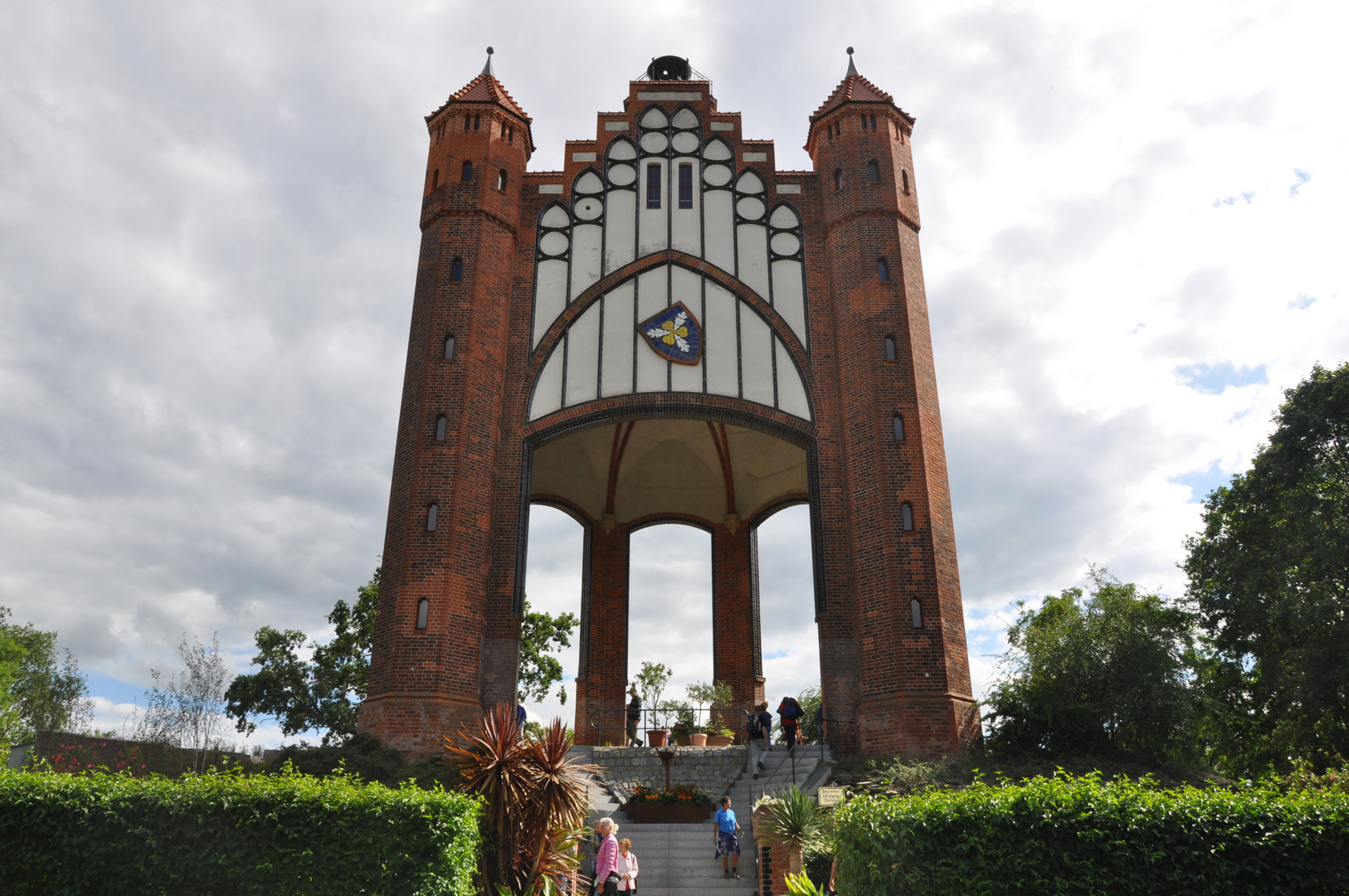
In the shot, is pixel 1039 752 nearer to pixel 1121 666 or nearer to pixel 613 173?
pixel 1121 666

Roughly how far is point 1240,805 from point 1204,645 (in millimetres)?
18401

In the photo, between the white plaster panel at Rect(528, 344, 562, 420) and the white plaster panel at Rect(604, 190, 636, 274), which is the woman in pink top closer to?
the white plaster panel at Rect(528, 344, 562, 420)

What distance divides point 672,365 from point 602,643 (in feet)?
34.2

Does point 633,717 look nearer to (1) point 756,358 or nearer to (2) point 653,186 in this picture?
(1) point 756,358

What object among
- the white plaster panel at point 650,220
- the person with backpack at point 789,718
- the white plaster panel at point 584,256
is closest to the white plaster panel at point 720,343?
the white plaster panel at point 650,220

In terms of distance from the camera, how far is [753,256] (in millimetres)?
23781

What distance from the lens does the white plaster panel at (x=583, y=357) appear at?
22234 mm

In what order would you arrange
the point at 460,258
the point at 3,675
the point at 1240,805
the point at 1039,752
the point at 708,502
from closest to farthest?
1. the point at 1240,805
2. the point at 1039,752
3. the point at 460,258
4. the point at 708,502
5. the point at 3,675

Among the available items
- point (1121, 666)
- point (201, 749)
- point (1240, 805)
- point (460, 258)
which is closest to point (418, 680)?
point (460, 258)

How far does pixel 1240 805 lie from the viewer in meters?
7.43

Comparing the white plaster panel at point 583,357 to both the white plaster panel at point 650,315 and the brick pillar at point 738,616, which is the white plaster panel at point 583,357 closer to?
the white plaster panel at point 650,315

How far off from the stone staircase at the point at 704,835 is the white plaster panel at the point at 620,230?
12.0 m

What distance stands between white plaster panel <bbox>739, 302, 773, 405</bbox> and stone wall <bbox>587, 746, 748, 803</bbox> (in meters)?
8.11

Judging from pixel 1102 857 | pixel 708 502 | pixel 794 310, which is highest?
pixel 794 310
